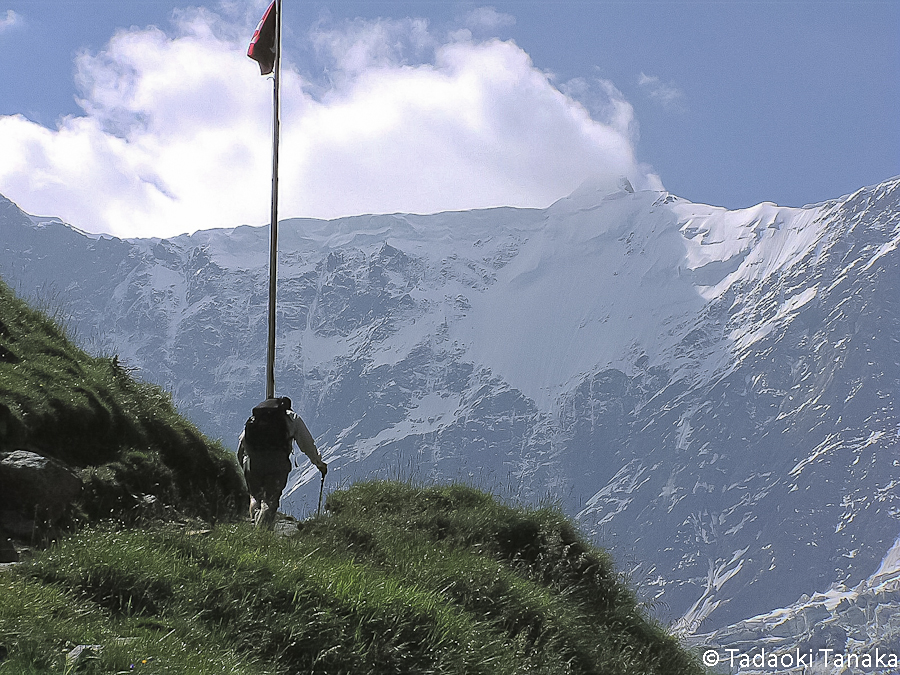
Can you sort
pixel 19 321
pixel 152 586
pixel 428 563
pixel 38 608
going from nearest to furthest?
pixel 38 608 < pixel 152 586 < pixel 428 563 < pixel 19 321

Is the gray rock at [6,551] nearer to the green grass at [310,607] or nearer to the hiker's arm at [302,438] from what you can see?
the green grass at [310,607]

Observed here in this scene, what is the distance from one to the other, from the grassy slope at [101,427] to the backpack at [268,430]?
1224mm

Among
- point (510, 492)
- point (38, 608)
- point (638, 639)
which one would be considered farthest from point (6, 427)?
point (638, 639)

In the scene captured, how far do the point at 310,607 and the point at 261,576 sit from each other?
515 mm

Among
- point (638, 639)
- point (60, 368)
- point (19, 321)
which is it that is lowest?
point (638, 639)

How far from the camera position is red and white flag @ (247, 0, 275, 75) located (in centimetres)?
1385

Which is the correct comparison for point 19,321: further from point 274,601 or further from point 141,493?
point 274,601

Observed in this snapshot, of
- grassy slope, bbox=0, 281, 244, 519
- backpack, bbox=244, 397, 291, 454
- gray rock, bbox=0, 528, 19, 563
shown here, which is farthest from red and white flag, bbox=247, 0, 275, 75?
gray rock, bbox=0, 528, 19, 563

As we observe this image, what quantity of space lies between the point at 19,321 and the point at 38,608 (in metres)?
7.76

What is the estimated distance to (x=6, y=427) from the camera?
9.20 meters

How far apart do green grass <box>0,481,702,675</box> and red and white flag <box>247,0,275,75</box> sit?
25.5 feet

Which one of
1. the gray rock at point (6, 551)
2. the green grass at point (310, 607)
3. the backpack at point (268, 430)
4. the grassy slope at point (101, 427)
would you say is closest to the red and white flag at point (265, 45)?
the grassy slope at point (101, 427)

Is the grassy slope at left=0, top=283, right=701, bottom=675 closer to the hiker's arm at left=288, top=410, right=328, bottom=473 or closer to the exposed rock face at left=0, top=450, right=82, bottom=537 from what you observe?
the exposed rock face at left=0, top=450, right=82, bottom=537

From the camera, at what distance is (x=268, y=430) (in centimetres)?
1009
